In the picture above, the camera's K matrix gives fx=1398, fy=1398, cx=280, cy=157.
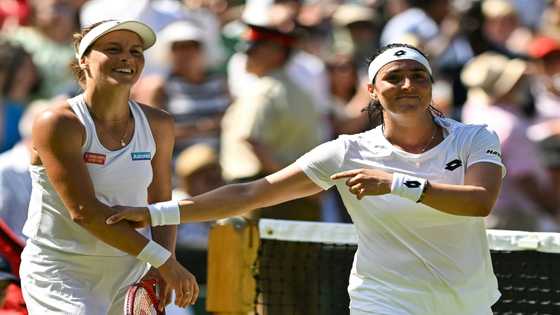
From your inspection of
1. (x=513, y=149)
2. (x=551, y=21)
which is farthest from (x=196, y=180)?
(x=551, y=21)

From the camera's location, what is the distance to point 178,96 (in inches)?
438

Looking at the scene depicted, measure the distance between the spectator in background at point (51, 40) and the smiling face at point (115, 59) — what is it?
208 inches

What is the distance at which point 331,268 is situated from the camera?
776 centimetres

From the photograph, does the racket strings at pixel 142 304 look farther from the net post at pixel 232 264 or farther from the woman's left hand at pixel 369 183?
the net post at pixel 232 264

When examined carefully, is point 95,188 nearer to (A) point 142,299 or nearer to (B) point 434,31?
(A) point 142,299

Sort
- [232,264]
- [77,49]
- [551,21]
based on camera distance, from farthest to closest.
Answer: [551,21] < [232,264] < [77,49]

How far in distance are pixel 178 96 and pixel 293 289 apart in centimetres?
357

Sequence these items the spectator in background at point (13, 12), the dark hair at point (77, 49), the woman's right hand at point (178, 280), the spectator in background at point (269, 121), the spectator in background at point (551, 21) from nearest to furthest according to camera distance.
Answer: the woman's right hand at point (178, 280) → the dark hair at point (77, 49) → the spectator in background at point (269, 121) → the spectator in background at point (551, 21) → the spectator in background at point (13, 12)

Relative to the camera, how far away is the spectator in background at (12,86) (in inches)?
434

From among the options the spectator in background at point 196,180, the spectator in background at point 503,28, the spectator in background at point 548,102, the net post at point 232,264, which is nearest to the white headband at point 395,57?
the net post at point 232,264

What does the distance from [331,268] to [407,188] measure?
228cm

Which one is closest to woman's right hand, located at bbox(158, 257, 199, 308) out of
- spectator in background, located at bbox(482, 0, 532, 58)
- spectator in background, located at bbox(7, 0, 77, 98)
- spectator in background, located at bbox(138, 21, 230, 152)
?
spectator in background, located at bbox(138, 21, 230, 152)

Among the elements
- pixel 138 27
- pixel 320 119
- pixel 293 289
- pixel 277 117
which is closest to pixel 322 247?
pixel 293 289

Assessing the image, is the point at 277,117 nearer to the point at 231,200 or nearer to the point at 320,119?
the point at 320,119
